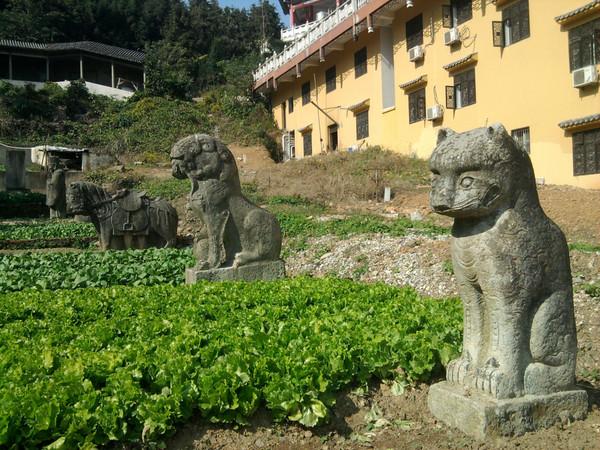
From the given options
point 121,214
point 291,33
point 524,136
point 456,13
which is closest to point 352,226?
point 121,214

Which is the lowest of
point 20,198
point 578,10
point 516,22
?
point 20,198

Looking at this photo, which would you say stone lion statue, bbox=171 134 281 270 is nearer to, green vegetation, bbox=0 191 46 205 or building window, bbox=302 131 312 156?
green vegetation, bbox=0 191 46 205

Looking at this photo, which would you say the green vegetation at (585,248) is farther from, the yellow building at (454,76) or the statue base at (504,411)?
the statue base at (504,411)

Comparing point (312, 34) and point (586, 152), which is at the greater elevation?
point (312, 34)

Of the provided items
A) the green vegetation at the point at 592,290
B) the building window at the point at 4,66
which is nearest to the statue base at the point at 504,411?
the green vegetation at the point at 592,290

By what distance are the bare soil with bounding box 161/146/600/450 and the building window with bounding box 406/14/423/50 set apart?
19.9 feet

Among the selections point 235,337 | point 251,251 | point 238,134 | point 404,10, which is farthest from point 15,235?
point 238,134

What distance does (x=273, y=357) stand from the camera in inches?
182

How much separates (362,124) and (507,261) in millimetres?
28671

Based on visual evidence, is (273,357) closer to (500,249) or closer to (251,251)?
(500,249)

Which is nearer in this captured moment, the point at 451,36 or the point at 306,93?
the point at 451,36

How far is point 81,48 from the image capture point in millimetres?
47625

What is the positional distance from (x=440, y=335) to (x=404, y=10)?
2509 centimetres

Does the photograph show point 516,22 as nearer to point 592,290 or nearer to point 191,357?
point 592,290
